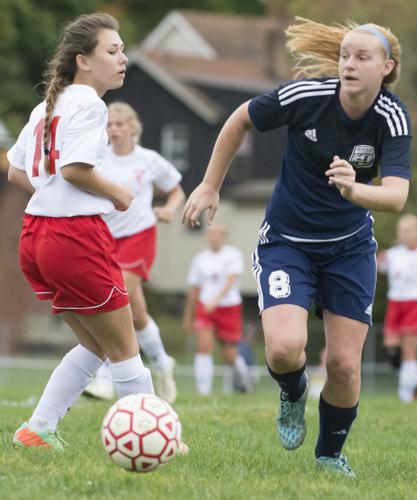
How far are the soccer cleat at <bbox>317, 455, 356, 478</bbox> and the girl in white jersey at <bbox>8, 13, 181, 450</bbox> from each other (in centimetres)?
97

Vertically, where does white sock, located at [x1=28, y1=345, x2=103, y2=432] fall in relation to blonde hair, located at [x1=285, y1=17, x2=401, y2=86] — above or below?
below

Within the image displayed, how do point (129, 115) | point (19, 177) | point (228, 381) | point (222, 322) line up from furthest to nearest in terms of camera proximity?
point (228, 381) < point (222, 322) < point (129, 115) < point (19, 177)

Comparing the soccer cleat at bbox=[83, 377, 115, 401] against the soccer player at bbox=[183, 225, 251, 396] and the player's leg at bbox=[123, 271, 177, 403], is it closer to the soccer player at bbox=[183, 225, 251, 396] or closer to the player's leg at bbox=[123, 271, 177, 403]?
the player's leg at bbox=[123, 271, 177, 403]

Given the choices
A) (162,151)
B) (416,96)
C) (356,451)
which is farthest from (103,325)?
(162,151)

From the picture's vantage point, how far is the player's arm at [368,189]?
5.10m

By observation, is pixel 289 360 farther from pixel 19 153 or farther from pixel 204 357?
pixel 204 357

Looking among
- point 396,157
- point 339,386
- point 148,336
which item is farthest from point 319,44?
point 148,336

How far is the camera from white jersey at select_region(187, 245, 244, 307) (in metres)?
14.6

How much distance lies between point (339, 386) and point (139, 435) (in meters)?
1.21

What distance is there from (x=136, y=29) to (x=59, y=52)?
54.0m

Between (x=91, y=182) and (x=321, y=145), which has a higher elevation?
(x=321, y=145)

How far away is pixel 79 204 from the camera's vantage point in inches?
228

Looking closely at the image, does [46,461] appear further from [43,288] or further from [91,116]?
[91,116]

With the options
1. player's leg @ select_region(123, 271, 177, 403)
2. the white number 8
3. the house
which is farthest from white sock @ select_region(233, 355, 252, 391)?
the house
